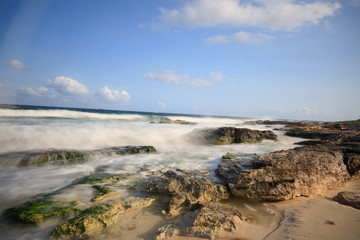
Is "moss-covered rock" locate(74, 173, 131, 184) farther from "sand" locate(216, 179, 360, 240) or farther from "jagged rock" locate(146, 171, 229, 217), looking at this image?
"sand" locate(216, 179, 360, 240)

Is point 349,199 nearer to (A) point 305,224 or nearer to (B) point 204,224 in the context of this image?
(A) point 305,224

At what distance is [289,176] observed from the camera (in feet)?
9.73

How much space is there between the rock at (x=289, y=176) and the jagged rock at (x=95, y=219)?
5.16 feet

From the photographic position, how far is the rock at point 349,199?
2500 mm

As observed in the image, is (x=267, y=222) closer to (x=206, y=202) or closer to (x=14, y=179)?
(x=206, y=202)

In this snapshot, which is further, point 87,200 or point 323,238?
point 87,200

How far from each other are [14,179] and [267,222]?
5.11 m

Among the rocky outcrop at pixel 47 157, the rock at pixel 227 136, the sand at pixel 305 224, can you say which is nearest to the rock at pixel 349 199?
the sand at pixel 305 224

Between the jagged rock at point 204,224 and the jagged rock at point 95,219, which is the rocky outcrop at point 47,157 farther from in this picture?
the jagged rock at point 204,224

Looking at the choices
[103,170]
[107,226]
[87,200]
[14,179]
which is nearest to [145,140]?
[103,170]

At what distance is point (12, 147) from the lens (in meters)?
6.61

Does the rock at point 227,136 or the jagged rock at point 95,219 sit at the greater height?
the rock at point 227,136

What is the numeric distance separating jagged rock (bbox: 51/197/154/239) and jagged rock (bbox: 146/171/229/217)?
40cm

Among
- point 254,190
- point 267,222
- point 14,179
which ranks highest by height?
point 254,190
